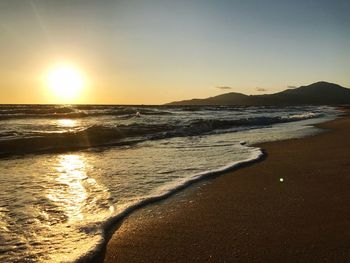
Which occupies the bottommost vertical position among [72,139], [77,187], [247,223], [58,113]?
[247,223]

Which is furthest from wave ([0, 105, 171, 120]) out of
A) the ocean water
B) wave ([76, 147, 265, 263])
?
wave ([76, 147, 265, 263])

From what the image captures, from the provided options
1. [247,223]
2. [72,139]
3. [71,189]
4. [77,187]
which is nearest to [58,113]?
[72,139]

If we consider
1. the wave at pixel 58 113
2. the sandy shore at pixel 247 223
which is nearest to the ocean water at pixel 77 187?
the sandy shore at pixel 247 223

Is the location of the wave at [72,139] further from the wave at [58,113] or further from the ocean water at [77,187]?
the wave at [58,113]

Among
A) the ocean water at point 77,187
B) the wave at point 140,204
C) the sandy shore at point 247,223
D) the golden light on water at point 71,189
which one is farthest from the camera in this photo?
the golden light on water at point 71,189

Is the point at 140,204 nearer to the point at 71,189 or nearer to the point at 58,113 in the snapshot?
the point at 71,189

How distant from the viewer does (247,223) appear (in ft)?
14.8

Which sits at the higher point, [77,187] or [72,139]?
[72,139]

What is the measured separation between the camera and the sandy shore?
3654 mm

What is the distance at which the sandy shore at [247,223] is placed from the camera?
3654mm

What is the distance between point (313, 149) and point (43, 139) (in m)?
9.57

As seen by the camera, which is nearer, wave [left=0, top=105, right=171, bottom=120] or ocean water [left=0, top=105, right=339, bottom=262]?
ocean water [left=0, top=105, right=339, bottom=262]

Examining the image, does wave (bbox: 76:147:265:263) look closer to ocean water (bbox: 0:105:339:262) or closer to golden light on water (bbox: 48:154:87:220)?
ocean water (bbox: 0:105:339:262)

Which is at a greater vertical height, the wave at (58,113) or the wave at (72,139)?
the wave at (58,113)
